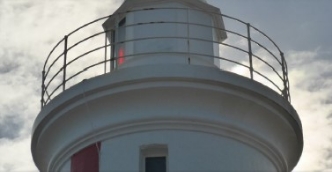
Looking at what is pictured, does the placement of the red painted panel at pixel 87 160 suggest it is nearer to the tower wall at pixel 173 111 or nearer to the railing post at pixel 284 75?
the tower wall at pixel 173 111

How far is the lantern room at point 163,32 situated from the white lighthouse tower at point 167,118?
31 millimetres

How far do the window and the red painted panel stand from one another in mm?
592

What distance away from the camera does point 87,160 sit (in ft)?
30.5

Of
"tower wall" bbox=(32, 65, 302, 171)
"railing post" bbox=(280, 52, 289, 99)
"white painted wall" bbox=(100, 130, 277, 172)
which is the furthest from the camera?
"railing post" bbox=(280, 52, 289, 99)

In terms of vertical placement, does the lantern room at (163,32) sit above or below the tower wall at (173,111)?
above

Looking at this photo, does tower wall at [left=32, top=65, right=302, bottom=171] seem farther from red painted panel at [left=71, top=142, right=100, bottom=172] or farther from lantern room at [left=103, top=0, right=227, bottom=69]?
lantern room at [left=103, top=0, right=227, bottom=69]

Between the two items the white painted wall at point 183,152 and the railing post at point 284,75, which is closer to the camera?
the white painted wall at point 183,152

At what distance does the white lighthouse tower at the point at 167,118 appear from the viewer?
9070 mm

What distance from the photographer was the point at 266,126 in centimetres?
969

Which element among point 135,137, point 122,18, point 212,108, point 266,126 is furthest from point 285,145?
point 122,18

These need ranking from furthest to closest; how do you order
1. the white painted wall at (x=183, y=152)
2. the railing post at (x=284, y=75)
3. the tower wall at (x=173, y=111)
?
the railing post at (x=284, y=75)
the tower wall at (x=173, y=111)
the white painted wall at (x=183, y=152)

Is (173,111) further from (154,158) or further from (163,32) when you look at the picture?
(163,32)

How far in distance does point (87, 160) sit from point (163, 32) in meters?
2.22

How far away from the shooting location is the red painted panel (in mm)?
9195
